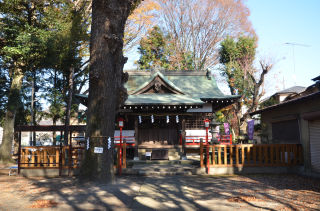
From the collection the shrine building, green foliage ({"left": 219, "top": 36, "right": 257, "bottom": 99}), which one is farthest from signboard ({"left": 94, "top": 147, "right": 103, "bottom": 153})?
green foliage ({"left": 219, "top": 36, "right": 257, "bottom": 99})

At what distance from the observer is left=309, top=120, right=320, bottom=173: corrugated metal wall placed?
34.5 feet

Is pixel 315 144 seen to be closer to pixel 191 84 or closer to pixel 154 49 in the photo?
pixel 191 84

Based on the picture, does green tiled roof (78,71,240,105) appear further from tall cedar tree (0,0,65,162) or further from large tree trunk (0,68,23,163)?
large tree trunk (0,68,23,163)

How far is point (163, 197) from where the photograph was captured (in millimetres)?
6984

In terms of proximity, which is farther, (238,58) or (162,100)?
(238,58)

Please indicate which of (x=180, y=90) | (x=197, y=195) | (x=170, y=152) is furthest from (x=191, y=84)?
(x=197, y=195)

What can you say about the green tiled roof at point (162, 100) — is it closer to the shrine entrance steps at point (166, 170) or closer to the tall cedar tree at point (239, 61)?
the shrine entrance steps at point (166, 170)

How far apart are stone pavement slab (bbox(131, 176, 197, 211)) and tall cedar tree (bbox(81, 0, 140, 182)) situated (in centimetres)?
159

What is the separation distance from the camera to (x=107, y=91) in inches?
334

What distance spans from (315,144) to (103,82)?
9.35 meters

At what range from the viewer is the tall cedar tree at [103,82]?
823 cm

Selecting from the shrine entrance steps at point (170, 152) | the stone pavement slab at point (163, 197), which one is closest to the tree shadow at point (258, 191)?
the stone pavement slab at point (163, 197)

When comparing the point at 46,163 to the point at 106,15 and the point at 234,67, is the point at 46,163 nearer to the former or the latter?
the point at 106,15

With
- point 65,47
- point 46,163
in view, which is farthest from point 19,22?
point 46,163
